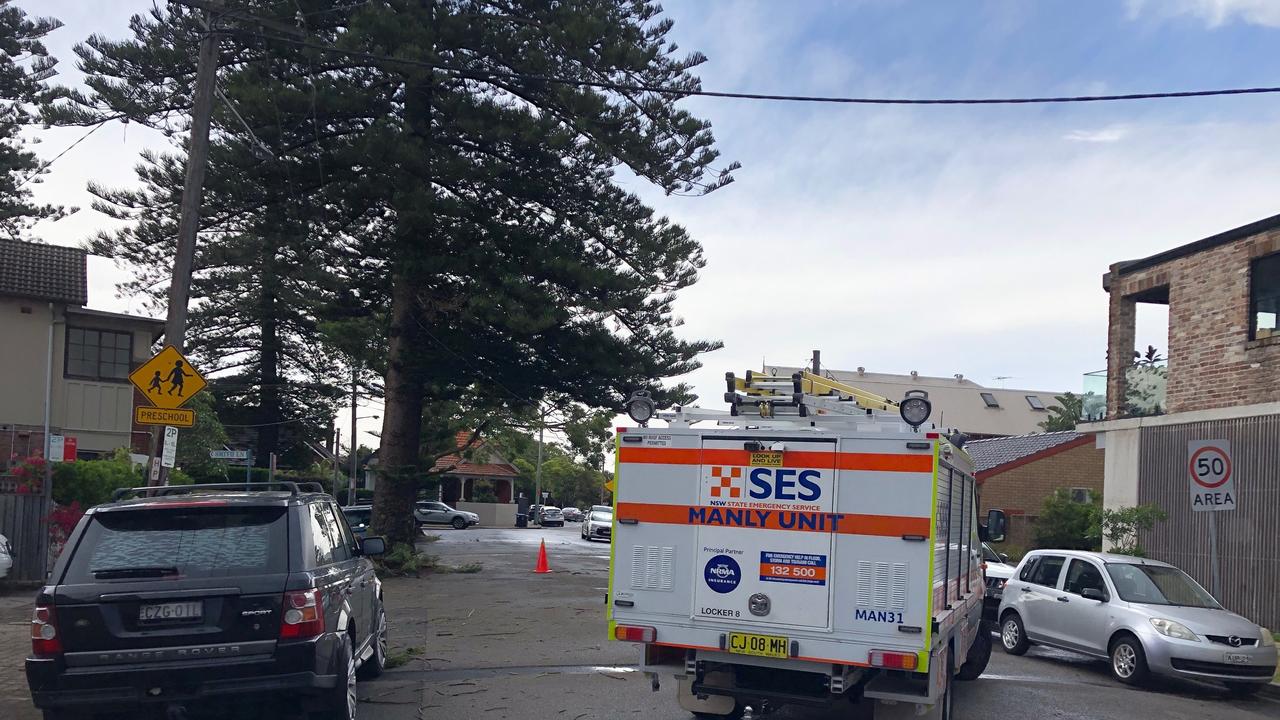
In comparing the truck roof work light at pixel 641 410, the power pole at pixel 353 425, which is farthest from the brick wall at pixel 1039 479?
the truck roof work light at pixel 641 410

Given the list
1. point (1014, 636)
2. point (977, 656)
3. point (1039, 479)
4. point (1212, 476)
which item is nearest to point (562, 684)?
point (977, 656)

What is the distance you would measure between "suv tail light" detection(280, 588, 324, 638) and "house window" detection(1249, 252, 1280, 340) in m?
15.6

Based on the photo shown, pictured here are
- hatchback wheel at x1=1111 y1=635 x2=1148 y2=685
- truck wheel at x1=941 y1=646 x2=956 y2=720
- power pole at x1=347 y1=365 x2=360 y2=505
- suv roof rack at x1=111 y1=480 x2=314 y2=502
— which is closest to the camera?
suv roof rack at x1=111 y1=480 x2=314 y2=502

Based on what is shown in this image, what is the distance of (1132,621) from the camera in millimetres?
12188

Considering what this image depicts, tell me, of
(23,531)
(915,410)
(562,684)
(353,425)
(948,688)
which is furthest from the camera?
(353,425)

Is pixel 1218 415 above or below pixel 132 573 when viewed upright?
above

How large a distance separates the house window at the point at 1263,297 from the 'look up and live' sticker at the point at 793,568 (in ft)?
42.9

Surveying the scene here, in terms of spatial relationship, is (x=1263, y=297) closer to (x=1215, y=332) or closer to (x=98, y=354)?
(x=1215, y=332)

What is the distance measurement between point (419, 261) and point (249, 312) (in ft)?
54.1

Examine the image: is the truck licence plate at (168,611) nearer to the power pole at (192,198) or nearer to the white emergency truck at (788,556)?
the white emergency truck at (788,556)

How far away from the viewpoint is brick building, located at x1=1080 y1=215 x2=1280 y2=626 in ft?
55.1

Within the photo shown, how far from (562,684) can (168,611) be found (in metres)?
4.43

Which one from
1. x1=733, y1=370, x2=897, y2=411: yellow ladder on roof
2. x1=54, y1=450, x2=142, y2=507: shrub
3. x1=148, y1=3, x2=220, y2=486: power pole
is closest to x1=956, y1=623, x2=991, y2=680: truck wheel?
x1=733, y1=370, x2=897, y2=411: yellow ladder on roof

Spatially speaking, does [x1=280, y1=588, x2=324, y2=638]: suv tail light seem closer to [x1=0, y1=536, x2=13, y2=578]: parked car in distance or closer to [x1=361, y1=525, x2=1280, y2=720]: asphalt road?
[x1=361, y1=525, x2=1280, y2=720]: asphalt road
